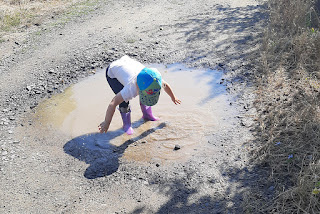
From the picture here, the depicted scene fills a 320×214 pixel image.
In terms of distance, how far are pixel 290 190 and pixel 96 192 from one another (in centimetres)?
183

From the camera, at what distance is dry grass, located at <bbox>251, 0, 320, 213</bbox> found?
300cm

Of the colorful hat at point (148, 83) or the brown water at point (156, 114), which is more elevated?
the colorful hat at point (148, 83)

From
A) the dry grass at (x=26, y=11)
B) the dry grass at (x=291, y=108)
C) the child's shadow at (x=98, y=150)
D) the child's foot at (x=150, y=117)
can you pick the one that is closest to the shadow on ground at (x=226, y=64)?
the dry grass at (x=291, y=108)

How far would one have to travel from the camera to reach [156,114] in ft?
15.5

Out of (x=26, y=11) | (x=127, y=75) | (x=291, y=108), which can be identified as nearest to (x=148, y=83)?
(x=127, y=75)

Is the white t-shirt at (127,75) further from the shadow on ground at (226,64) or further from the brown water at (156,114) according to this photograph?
the shadow on ground at (226,64)

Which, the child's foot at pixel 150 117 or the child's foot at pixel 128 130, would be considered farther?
the child's foot at pixel 150 117

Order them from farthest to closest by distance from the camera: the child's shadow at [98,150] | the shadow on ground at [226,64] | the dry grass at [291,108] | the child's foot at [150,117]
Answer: the child's foot at [150,117], the child's shadow at [98,150], the shadow on ground at [226,64], the dry grass at [291,108]

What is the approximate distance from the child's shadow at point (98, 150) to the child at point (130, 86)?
25cm

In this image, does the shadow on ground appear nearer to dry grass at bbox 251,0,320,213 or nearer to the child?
dry grass at bbox 251,0,320,213

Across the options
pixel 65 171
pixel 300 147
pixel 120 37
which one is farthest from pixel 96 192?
pixel 120 37

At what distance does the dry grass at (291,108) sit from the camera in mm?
3004

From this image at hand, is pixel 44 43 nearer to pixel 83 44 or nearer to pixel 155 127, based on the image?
pixel 83 44

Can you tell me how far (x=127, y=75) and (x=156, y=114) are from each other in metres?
1.02
